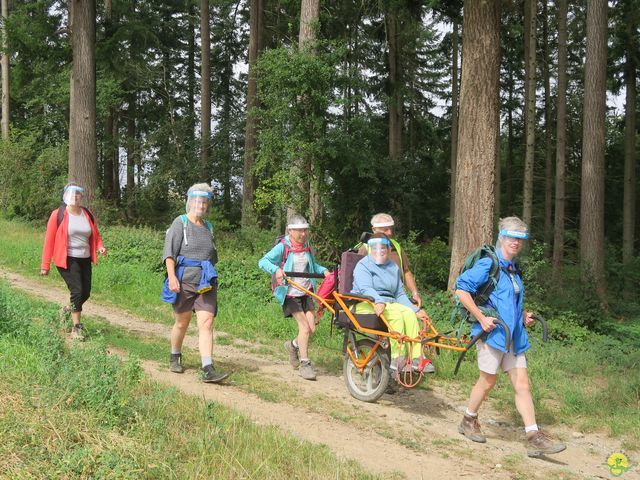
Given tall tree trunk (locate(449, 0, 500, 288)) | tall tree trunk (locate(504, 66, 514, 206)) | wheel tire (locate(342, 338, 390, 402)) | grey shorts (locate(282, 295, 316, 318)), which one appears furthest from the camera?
tall tree trunk (locate(504, 66, 514, 206))

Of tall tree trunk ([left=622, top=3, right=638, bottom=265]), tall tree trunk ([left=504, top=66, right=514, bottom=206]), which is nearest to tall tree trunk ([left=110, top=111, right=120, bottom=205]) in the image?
tall tree trunk ([left=504, top=66, right=514, bottom=206])

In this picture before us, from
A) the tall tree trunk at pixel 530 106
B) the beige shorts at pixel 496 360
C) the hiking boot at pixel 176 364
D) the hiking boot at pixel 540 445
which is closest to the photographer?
the hiking boot at pixel 540 445

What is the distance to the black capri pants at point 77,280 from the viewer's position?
25.8 feet

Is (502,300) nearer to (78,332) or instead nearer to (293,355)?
(293,355)

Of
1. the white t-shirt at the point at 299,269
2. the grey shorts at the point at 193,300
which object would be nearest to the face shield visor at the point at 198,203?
the grey shorts at the point at 193,300

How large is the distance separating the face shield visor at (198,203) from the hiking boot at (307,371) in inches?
85.7

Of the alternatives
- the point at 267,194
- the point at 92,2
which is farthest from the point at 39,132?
the point at 267,194

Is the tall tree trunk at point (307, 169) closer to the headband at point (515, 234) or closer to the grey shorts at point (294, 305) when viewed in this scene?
the grey shorts at point (294, 305)

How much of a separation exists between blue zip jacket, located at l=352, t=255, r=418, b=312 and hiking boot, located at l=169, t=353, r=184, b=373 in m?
2.19

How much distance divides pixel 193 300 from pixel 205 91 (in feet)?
64.4

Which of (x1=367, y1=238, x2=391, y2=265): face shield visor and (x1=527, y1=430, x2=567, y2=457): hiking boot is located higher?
(x1=367, y1=238, x2=391, y2=265): face shield visor

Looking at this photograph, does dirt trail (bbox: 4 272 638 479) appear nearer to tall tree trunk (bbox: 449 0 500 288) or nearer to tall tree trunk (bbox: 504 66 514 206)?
tall tree trunk (bbox: 449 0 500 288)

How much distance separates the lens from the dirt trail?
4.81 m

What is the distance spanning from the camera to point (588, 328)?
11422mm
